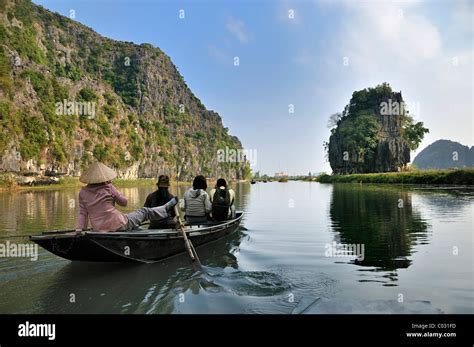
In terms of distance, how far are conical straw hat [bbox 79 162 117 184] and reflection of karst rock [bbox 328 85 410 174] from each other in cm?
8268

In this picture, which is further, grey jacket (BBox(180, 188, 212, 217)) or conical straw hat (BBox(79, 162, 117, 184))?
grey jacket (BBox(180, 188, 212, 217))

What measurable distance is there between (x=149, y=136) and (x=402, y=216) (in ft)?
340

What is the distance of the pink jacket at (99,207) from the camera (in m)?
7.09

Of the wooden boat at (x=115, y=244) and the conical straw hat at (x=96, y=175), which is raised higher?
the conical straw hat at (x=96, y=175)

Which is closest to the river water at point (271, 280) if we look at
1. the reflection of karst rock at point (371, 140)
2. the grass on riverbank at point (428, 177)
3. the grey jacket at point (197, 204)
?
the grey jacket at point (197, 204)

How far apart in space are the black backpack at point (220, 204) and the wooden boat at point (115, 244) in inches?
90.7

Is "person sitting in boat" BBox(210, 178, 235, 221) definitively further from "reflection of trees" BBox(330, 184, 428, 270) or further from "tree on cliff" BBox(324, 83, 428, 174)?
"tree on cliff" BBox(324, 83, 428, 174)

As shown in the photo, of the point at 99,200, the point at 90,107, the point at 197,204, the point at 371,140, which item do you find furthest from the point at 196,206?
the point at 90,107

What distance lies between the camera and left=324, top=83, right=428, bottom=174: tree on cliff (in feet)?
269

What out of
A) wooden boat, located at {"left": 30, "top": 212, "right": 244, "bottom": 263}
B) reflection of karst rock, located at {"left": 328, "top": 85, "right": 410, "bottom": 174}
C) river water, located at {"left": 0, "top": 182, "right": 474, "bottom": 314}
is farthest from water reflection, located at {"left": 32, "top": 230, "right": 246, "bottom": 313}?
reflection of karst rock, located at {"left": 328, "top": 85, "right": 410, "bottom": 174}

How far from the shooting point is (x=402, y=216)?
1611 centimetres

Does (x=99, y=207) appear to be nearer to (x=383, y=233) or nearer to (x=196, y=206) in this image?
(x=196, y=206)

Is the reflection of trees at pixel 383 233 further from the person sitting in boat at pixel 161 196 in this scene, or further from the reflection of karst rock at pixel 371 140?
the reflection of karst rock at pixel 371 140

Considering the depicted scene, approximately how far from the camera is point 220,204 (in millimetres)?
11359
